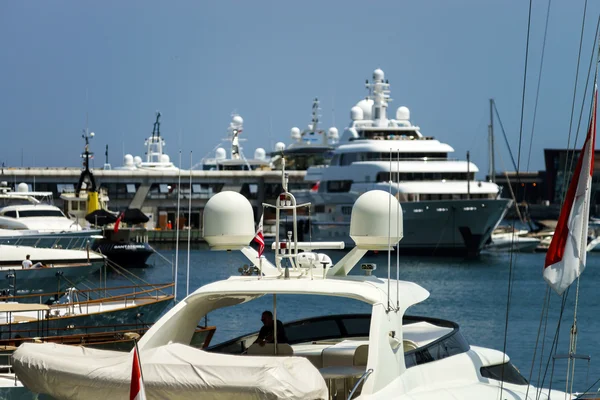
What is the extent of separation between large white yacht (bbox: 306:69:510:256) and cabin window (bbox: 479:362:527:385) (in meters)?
45.6

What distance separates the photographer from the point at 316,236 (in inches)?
3351

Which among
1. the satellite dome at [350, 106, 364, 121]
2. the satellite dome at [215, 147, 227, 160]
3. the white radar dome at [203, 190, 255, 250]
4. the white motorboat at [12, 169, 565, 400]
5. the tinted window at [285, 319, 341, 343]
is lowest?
the satellite dome at [215, 147, 227, 160]

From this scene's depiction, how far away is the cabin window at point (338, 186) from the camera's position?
264ft

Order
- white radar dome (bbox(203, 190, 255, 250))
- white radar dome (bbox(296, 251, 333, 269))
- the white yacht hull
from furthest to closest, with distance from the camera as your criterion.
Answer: the white yacht hull → white radar dome (bbox(203, 190, 255, 250)) → white radar dome (bbox(296, 251, 333, 269))


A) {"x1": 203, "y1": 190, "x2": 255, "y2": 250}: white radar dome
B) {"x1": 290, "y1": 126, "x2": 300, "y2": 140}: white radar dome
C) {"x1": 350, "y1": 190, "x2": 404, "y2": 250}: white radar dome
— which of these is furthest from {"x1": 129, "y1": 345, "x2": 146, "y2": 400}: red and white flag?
{"x1": 290, "y1": 126, "x2": 300, "y2": 140}: white radar dome

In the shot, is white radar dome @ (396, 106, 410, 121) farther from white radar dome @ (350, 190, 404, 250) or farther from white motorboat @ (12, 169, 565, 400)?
white radar dome @ (350, 190, 404, 250)

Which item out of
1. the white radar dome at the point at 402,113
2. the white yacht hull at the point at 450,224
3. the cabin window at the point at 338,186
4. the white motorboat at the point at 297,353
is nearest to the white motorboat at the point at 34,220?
the white yacht hull at the point at 450,224

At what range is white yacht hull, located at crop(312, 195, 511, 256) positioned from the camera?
66.8m

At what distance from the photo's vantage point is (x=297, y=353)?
11.1 meters

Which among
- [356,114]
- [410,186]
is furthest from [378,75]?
[410,186]

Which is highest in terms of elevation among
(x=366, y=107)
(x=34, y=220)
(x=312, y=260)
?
(x=312, y=260)

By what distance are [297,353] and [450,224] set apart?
57.5 m

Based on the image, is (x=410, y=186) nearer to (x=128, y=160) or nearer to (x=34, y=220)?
(x=34, y=220)

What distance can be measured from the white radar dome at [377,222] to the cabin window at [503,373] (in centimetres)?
178
